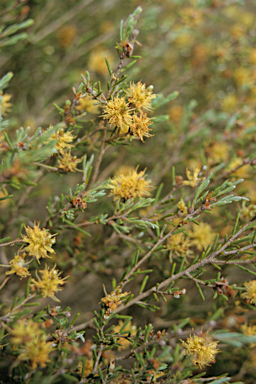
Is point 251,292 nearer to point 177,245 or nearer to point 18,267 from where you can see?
point 177,245

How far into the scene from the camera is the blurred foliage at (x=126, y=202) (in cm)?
74

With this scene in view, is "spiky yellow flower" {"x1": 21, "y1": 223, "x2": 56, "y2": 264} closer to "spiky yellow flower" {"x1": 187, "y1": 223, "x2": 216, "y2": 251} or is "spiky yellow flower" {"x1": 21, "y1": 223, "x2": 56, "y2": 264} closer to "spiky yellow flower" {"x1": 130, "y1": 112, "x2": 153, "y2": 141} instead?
"spiky yellow flower" {"x1": 130, "y1": 112, "x2": 153, "y2": 141}

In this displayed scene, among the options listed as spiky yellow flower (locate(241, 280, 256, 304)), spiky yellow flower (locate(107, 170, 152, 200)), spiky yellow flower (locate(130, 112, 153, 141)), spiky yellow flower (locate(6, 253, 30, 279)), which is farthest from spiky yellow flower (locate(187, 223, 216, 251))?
spiky yellow flower (locate(6, 253, 30, 279))

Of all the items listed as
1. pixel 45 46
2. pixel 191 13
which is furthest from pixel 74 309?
pixel 191 13

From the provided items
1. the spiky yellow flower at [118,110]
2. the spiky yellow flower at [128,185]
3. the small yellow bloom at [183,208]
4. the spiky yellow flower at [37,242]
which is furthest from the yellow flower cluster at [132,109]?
the spiky yellow flower at [37,242]

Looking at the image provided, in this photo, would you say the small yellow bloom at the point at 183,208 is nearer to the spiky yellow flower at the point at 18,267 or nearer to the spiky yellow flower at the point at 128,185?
the spiky yellow flower at the point at 128,185

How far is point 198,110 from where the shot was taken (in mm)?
2045

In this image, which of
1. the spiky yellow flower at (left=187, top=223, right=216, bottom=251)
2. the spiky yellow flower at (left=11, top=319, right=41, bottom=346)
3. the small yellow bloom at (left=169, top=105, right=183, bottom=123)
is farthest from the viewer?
the small yellow bloom at (left=169, top=105, right=183, bottom=123)

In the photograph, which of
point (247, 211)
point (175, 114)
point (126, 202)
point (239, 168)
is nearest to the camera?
point (126, 202)

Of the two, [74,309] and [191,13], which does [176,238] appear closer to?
[74,309]

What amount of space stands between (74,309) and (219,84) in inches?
72.3

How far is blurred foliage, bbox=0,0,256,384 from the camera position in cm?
74

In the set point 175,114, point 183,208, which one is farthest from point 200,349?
point 175,114

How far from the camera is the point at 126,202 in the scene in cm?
85
